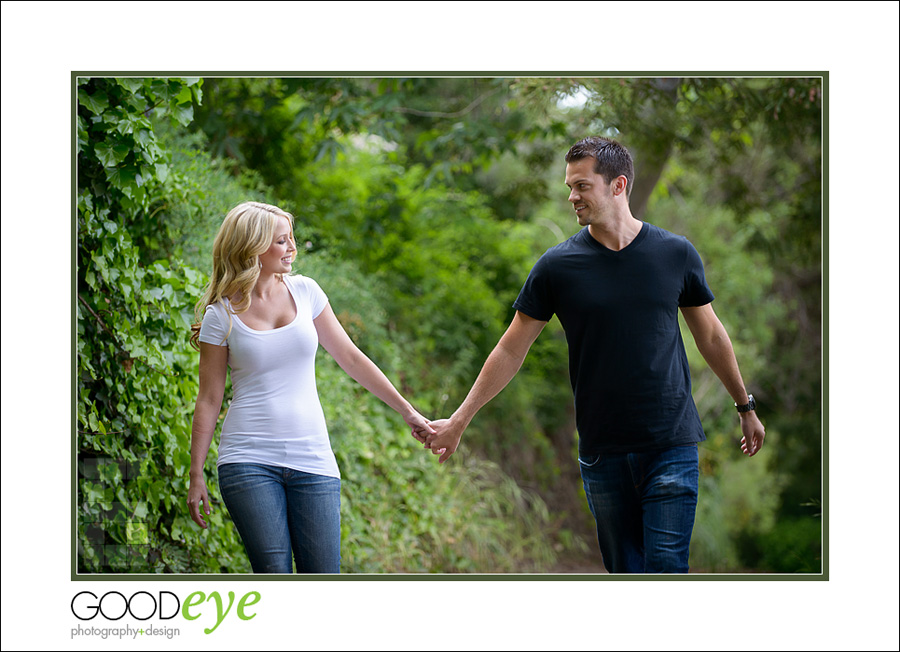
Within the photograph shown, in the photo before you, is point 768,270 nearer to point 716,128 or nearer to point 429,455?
point 716,128

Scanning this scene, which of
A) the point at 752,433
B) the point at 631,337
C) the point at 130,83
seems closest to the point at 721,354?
the point at 752,433

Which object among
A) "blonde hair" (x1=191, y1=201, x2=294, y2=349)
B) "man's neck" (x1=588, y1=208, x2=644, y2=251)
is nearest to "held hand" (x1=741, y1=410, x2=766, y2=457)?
"man's neck" (x1=588, y1=208, x2=644, y2=251)

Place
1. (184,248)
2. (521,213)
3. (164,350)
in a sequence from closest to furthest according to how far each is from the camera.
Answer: (164,350)
(184,248)
(521,213)

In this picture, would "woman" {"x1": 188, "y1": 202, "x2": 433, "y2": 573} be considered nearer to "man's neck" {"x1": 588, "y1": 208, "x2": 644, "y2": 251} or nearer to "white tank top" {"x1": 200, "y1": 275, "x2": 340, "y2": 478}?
"white tank top" {"x1": 200, "y1": 275, "x2": 340, "y2": 478}

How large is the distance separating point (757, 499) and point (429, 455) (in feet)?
23.0

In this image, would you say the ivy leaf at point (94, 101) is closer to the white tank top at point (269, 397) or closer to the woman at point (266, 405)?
the woman at point (266, 405)

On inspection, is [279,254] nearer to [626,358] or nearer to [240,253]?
[240,253]

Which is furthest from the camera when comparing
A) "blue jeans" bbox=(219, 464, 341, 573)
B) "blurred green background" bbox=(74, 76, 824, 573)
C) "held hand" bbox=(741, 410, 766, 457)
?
"blurred green background" bbox=(74, 76, 824, 573)

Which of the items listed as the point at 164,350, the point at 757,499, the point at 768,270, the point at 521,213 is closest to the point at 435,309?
the point at 521,213

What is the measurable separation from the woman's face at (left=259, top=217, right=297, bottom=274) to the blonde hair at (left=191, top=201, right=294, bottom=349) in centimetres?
3

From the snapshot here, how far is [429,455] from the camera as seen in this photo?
531cm

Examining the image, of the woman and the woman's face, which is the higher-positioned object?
Result: the woman's face

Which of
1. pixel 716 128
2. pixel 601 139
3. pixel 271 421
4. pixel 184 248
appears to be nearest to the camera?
pixel 271 421

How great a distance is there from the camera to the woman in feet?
7.53
